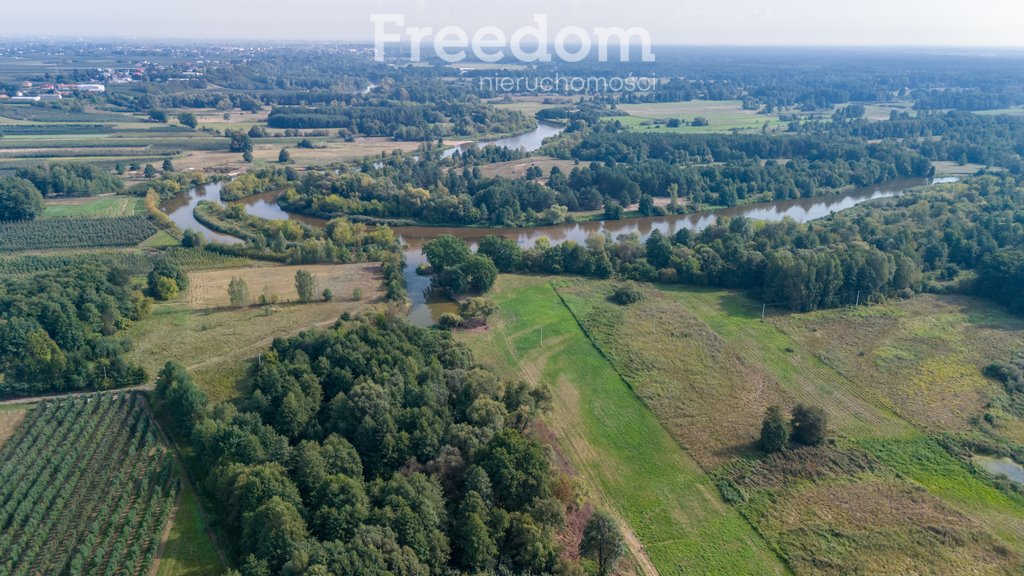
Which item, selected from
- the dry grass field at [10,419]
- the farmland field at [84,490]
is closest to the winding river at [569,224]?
the farmland field at [84,490]

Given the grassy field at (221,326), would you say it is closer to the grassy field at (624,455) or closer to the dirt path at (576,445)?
the grassy field at (624,455)

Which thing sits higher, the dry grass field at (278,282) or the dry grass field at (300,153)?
the dry grass field at (300,153)

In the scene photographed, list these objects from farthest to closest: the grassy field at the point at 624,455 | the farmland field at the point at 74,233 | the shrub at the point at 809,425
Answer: the farmland field at the point at 74,233 → the shrub at the point at 809,425 → the grassy field at the point at 624,455

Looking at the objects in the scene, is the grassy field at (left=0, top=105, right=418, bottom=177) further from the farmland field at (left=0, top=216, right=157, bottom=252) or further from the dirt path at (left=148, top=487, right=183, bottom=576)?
the dirt path at (left=148, top=487, right=183, bottom=576)

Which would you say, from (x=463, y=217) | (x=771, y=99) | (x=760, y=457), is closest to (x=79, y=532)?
(x=760, y=457)

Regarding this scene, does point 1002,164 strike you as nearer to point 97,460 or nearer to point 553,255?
point 553,255
